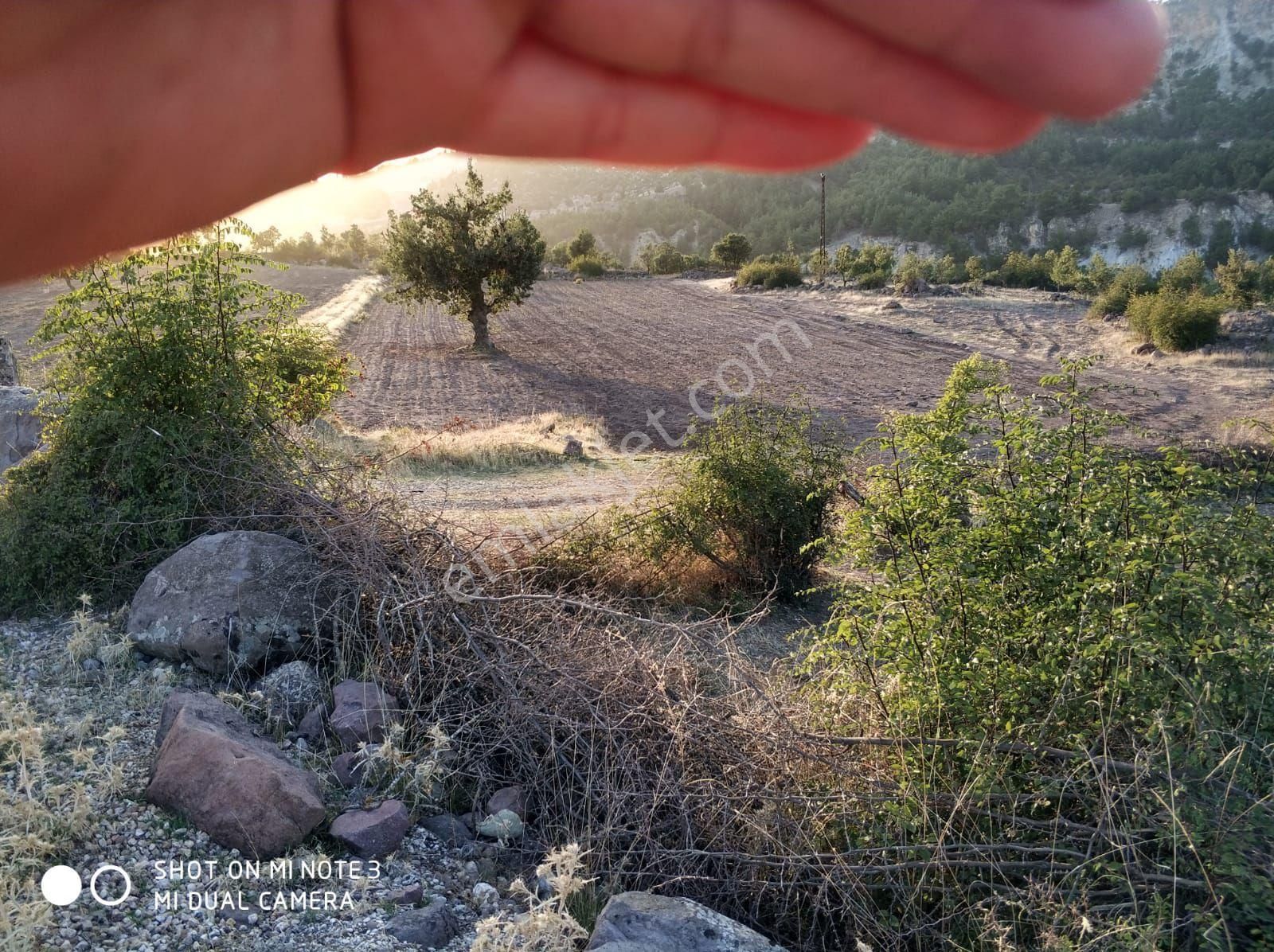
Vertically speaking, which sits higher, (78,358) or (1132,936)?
(78,358)

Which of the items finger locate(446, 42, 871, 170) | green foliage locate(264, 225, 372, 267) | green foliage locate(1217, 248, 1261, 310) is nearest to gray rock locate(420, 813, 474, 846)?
finger locate(446, 42, 871, 170)

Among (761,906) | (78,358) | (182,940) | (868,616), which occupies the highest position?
(78,358)

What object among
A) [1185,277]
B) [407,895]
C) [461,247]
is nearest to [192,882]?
[407,895]

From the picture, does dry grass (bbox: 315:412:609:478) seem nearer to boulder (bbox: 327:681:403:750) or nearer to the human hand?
boulder (bbox: 327:681:403:750)

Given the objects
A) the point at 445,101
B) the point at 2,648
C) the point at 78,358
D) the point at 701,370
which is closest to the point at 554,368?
the point at 701,370

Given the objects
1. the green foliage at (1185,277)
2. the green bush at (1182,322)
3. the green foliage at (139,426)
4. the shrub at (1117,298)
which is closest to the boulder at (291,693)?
the green foliage at (139,426)

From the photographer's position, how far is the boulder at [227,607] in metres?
4.90

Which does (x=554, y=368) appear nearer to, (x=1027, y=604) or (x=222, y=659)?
(x=222, y=659)

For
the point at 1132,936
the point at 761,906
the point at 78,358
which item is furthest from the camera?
the point at 78,358

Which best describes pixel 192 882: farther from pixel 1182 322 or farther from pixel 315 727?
pixel 1182 322

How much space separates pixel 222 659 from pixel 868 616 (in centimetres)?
354

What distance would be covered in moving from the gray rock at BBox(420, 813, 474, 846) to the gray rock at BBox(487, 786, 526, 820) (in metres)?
0.16

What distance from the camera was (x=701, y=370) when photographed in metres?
22.4

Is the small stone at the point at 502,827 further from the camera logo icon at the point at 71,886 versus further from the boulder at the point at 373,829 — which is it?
the camera logo icon at the point at 71,886
